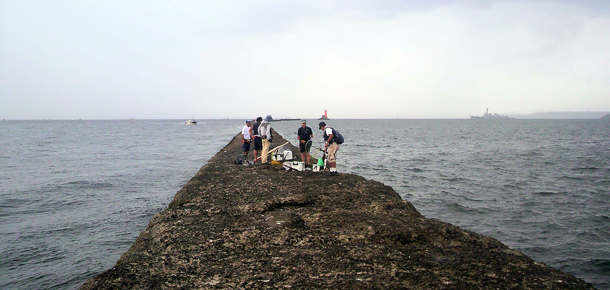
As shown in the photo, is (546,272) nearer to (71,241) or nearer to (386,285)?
(386,285)

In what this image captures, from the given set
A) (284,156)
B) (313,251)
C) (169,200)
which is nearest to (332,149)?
(284,156)

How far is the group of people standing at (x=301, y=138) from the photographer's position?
1045 centimetres

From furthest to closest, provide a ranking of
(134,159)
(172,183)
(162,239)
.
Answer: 1. (134,159)
2. (172,183)
3. (162,239)

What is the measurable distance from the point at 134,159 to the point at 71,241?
1856cm

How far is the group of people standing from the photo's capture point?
10453mm

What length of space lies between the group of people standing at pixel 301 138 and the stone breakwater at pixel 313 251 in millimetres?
2350

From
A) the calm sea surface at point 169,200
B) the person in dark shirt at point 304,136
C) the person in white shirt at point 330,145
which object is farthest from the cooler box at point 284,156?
the calm sea surface at point 169,200

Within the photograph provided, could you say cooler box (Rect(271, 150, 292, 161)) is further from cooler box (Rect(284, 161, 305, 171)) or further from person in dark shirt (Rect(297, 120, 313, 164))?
person in dark shirt (Rect(297, 120, 313, 164))

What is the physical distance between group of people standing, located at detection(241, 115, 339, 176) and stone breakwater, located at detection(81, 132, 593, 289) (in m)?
2.35

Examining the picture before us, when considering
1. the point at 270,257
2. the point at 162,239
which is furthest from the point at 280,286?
the point at 162,239

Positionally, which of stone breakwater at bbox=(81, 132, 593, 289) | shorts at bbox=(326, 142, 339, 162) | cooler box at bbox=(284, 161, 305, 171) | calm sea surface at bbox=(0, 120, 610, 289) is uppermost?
shorts at bbox=(326, 142, 339, 162)

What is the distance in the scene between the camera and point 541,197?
46.0 feet

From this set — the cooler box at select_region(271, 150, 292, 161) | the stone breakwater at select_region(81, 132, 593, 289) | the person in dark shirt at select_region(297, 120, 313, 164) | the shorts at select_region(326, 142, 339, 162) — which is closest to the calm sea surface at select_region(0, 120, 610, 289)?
the stone breakwater at select_region(81, 132, 593, 289)

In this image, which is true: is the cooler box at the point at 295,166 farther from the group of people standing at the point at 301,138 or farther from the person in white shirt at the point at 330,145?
the person in white shirt at the point at 330,145
